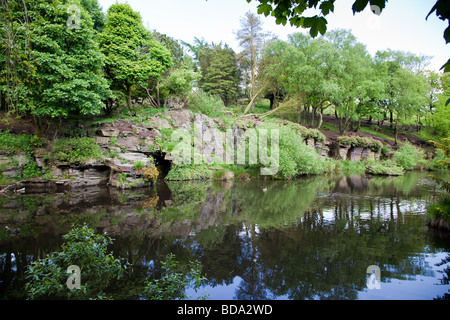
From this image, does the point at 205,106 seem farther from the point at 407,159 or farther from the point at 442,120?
the point at 442,120

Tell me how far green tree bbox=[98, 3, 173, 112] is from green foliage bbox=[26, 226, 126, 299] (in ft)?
52.4

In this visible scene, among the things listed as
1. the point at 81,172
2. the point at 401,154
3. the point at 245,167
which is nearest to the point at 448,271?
the point at 245,167

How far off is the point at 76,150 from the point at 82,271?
11.7 meters

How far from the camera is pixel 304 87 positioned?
27031 millimetres

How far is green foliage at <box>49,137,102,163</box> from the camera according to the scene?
13855 mm

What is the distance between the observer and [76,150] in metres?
14.2

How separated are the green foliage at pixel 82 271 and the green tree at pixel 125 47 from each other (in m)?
16.0

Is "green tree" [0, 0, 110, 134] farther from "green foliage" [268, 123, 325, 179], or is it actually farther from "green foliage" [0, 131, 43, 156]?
"green foliage" [268, 123, 325, 179]

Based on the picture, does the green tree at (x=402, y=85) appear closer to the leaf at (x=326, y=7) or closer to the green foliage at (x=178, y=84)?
the green foliage at (x=178, y=84)

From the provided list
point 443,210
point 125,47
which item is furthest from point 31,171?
point 443,210

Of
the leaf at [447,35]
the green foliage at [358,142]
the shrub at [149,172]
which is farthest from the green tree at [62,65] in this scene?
the green foliage at [358,142]

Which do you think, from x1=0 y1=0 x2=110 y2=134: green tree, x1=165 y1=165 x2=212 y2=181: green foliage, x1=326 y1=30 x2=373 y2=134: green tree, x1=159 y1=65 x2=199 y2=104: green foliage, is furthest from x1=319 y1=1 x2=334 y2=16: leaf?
x1=326 y1=30 x2=373 y2=134: green tree

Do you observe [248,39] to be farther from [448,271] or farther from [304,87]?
[448,271]

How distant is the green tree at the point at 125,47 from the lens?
1791cm
